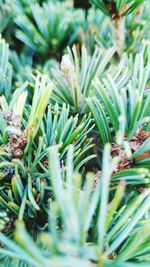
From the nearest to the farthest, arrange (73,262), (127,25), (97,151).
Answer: (73,262)
(97,151)
(127,25)

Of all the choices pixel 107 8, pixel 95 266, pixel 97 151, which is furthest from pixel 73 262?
pixel 107 8

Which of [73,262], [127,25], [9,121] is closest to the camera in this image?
[73,262]

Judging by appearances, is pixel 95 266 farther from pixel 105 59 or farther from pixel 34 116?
pixel 105 59

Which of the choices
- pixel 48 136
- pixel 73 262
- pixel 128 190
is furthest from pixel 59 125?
pixel 73 262

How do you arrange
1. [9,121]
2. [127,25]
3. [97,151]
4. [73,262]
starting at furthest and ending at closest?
1. [127,25]
2. [97,151]
3. [9,121]
4. [73,262]

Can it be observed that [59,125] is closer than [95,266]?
No

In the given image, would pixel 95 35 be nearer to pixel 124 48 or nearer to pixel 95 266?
pixel 124 48

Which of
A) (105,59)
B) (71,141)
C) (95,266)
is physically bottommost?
(95,266)

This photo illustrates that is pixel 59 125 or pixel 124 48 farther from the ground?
pixel 124 48

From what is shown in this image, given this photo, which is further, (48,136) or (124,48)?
(124,48)
